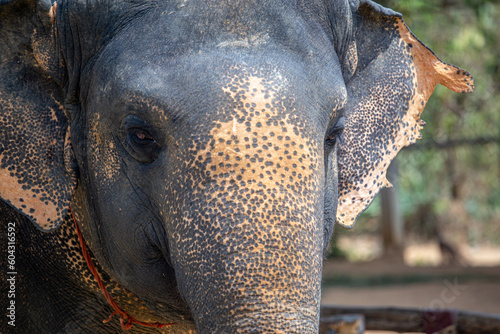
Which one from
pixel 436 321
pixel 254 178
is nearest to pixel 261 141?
pixel 254 178

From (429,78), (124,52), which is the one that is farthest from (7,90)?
(429,78)

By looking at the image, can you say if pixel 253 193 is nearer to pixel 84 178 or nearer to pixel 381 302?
pixel 84 178

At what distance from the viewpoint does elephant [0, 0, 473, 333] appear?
1.58 metres

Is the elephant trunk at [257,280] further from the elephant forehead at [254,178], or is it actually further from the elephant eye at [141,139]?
the elephant eye at [141,139]

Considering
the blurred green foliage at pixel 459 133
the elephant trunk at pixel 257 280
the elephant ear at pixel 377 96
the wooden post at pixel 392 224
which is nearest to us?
the elephant trunk at pixel 257 280

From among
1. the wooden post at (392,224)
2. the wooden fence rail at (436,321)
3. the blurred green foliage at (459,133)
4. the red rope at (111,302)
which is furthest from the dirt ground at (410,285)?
the red rope at (111,302)

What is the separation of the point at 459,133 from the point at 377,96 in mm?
8540

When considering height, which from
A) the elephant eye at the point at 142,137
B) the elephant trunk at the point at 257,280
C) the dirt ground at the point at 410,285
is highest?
the dirt ground at the point at 410,285

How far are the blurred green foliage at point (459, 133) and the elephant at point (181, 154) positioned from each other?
495 cm

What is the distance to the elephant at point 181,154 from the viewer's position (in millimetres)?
1576

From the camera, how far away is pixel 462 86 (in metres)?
2.58

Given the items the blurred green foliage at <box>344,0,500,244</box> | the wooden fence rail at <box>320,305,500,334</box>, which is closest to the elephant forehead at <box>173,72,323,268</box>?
the wooden fence rail at <box>320,305,500,334</box>

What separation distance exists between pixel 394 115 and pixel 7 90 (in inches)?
54.6

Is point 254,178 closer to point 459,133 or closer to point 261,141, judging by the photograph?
point 261,141
